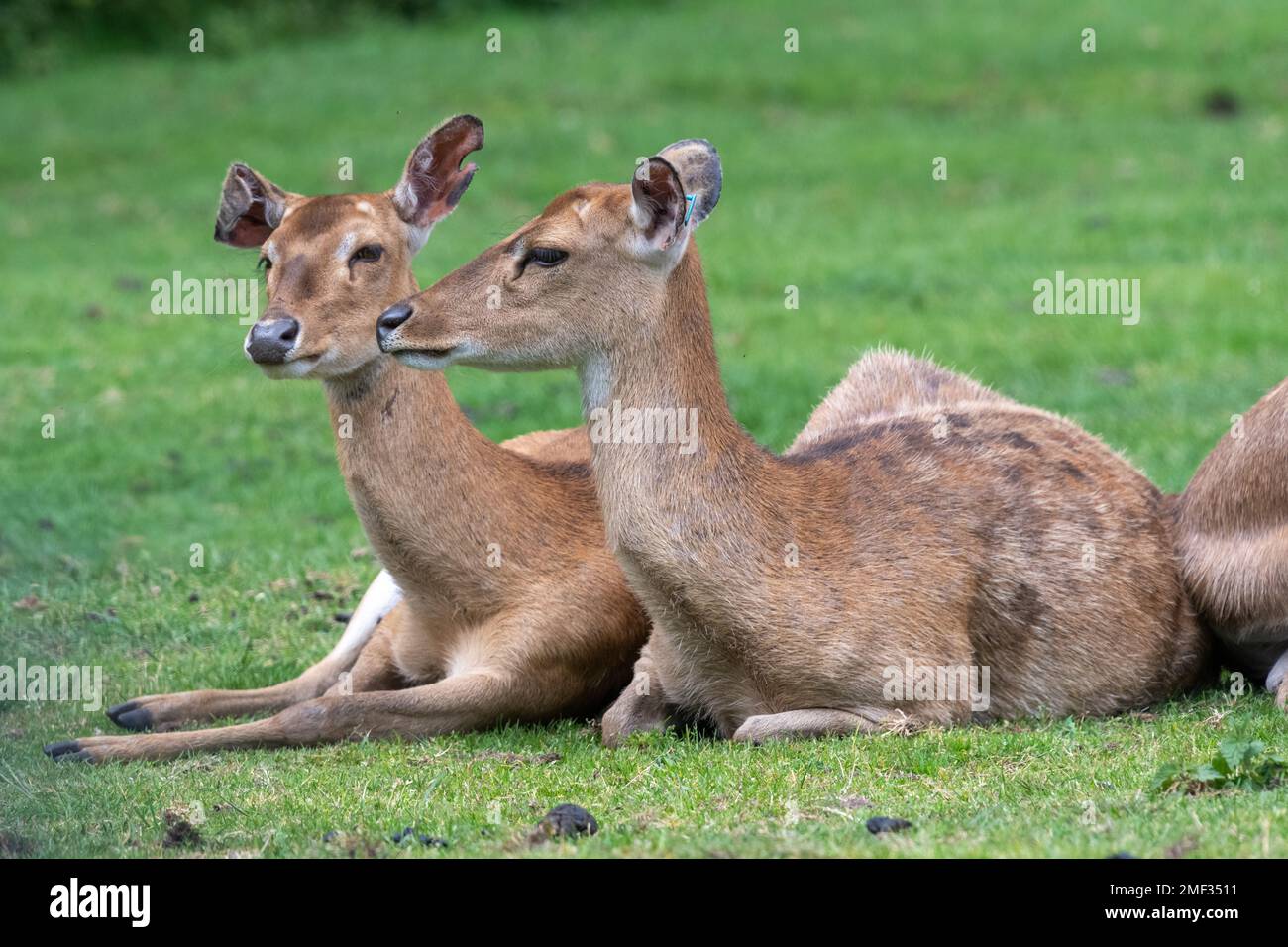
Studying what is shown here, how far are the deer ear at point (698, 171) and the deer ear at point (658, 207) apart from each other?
16 centimetres

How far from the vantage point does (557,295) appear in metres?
6.72

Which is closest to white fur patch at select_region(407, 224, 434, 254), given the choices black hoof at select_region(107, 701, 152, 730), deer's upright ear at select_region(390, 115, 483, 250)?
deer's upright ear at select_region(390, 115, 483, 250)

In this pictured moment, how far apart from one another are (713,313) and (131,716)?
8618mm

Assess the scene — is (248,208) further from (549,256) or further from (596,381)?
(596,381)

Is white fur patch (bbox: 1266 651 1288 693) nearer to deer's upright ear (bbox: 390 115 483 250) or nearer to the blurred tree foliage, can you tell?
deer's upright ear (bbox: 390 115 483 250)

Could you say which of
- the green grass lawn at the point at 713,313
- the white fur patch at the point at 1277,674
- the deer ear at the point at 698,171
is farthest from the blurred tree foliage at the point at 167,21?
the white fur patch at the point at 1277,674

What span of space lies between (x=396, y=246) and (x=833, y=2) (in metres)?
21.1

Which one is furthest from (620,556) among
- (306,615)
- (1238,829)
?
(306,615)

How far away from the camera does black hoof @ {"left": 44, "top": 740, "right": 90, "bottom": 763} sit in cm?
702

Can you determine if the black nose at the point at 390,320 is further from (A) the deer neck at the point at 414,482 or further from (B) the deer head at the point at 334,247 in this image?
(A) the deer neck at the point at 414,482

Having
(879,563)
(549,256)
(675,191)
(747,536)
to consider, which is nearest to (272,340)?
(549,256)

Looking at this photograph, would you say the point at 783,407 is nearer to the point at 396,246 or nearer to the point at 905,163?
the point at 396,246

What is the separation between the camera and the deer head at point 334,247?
7.20 meters

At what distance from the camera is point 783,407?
12.8 metres
